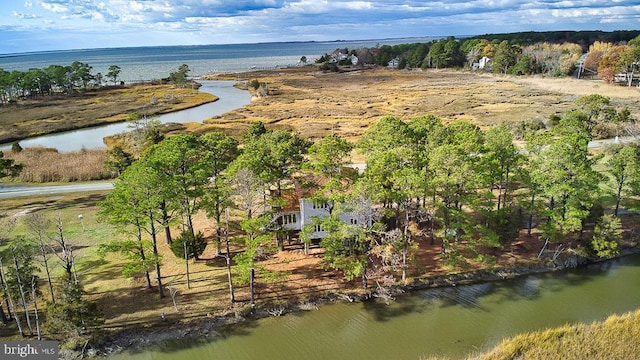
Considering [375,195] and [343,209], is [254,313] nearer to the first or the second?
[343,209]

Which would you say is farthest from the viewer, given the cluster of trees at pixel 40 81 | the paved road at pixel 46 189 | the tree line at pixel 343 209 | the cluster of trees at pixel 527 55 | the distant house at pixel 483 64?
the distant house at pixel 483 64

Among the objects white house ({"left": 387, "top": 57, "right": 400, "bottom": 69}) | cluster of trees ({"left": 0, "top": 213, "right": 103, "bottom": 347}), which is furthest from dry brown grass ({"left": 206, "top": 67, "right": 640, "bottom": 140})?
white house ({"left": 387, "top": 57, "right": 400, "bottom": 69})

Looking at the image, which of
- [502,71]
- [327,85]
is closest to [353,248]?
[327,85]

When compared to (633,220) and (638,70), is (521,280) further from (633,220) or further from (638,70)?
(638,70)

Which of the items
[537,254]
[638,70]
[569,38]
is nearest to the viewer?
[537,254]

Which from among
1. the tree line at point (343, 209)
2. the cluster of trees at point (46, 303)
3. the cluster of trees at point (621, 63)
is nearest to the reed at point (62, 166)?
the tree line at point (343, 209)

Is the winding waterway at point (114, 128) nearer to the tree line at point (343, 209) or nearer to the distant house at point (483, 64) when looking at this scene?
the tree line at point (343, 209)

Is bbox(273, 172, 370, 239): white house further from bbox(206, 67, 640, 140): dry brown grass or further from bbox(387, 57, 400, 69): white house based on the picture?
bbox(387, 57, 400, 69): white house
